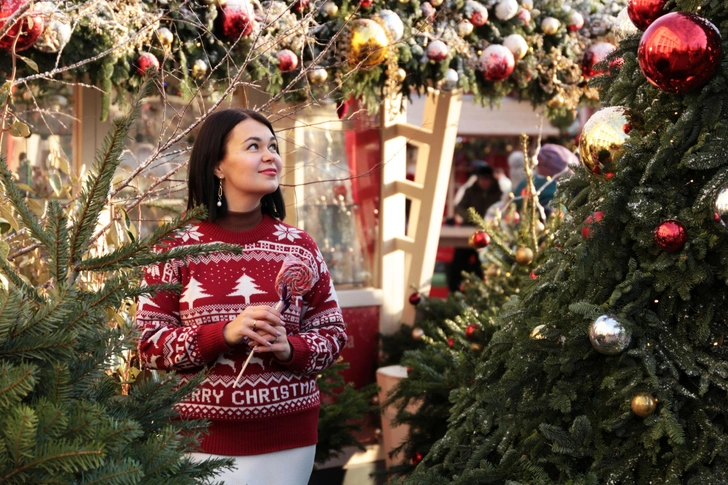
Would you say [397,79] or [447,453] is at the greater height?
[397,79]

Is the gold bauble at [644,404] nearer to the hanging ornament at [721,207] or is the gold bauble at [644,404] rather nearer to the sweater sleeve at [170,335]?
the hanging ornament at [721,207]

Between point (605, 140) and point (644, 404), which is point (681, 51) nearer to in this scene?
point (605, 140)

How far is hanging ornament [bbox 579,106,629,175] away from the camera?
254 cm

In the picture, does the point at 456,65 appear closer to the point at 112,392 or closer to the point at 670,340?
the point at 670,340

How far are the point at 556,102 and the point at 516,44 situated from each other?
66cm

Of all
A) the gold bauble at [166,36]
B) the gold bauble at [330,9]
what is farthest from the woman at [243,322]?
the gold bauble at [330,9]

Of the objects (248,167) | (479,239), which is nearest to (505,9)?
(479,239)

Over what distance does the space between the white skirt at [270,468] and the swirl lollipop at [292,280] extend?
0.77ft

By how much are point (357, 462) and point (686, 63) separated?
12.3 feet

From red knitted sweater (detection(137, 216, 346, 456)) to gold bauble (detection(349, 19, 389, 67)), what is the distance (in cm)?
194

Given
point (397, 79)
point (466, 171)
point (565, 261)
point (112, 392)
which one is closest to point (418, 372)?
point (397, 79)

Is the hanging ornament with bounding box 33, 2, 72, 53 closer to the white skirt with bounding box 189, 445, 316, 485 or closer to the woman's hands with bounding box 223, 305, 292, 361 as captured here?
the woman's hands with bounding box 223, 305, 292, 361

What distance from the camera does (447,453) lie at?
9.18ft

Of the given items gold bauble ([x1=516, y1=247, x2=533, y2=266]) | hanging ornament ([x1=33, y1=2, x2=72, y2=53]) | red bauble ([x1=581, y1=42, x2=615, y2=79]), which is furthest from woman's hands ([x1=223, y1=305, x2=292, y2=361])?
red bauble ([x1=581, y1=42, x2=615, y2=79])
